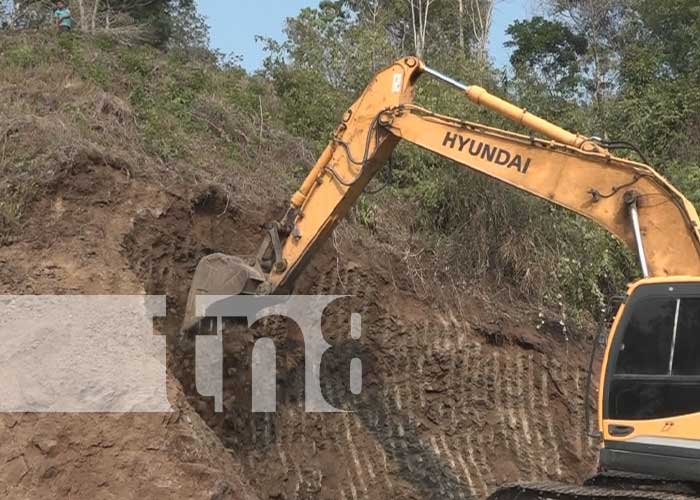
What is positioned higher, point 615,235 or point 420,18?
point 420,18

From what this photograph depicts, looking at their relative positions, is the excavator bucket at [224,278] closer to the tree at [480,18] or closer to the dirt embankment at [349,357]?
the dirt embankment at [349,357]

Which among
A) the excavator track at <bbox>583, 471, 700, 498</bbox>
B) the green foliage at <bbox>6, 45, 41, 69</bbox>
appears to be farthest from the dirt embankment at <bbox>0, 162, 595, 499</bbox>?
the green foliage at <bbox>6, 45, 41, 69</bbox>

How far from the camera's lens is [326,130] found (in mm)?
14852

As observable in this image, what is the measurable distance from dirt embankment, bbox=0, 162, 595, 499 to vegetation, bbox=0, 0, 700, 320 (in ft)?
2.38

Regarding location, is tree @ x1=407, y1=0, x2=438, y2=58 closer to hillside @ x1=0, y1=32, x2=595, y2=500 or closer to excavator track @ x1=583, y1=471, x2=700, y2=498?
hillside @ x1=0, y1=32, x2=595, y2=500

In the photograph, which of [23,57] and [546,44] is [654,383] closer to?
[23,57]

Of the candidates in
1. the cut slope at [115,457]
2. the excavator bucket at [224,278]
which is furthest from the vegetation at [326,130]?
the cut slope at [115,457]

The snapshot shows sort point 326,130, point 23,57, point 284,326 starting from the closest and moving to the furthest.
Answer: point 284,326 → point 23,57 → point 326,130

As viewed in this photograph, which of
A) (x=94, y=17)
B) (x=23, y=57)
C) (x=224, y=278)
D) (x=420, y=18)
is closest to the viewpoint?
(x=224, y=278)

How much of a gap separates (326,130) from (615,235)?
9.08m

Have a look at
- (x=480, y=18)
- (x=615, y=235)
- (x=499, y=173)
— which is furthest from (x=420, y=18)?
(x=615, y=235)

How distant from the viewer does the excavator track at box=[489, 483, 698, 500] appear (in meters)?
5.61

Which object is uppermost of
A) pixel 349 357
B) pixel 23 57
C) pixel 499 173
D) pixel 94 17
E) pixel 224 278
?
pixel 94 17

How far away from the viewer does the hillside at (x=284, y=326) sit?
27.7 feet
